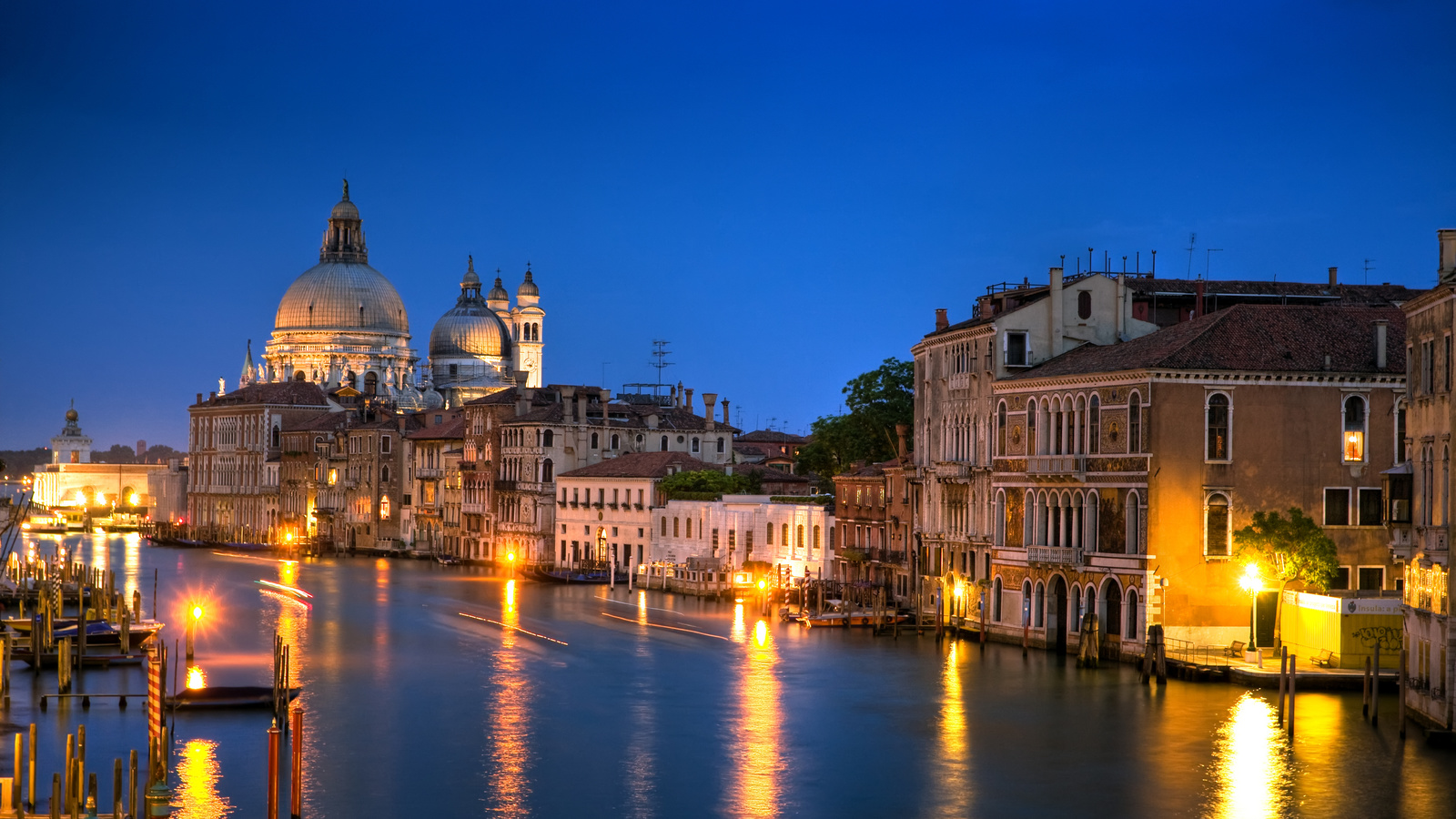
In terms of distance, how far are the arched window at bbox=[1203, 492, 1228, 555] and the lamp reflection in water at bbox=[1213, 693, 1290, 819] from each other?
589 centimetres

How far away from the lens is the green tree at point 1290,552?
37188 millimetres

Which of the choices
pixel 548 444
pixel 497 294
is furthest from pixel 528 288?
pixel 548 444

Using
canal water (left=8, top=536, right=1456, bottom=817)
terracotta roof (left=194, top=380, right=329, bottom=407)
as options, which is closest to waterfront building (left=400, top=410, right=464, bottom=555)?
terracotta roof (left=194, top=380, right=329, bottom=407)

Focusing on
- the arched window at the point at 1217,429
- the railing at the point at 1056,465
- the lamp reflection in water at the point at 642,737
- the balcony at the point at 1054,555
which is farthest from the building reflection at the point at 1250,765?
the railing at the point at 1056,465

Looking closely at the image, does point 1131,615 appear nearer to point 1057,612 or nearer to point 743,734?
point 1057,612

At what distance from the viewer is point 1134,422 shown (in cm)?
3925

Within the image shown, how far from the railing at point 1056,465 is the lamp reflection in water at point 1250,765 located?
8329 millimetres

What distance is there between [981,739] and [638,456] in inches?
1661

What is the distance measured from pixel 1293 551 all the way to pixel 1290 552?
0.20 feet

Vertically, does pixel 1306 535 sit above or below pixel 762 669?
above

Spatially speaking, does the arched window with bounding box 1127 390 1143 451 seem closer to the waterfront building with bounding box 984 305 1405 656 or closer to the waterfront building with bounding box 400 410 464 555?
the waterfront building with bounding box 984 305 1405 656

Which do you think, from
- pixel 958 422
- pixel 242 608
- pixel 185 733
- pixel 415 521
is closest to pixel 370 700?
pixel 185 733

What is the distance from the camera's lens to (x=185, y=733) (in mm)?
30688

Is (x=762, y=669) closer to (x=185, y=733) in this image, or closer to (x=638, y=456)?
(x=185, y=733)
